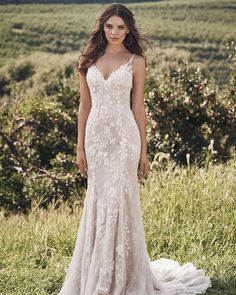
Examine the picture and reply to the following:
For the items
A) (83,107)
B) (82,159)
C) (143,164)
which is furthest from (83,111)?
(143,164)

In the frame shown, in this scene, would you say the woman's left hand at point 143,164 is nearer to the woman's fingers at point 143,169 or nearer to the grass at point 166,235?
the woman's fingers at point 143,169

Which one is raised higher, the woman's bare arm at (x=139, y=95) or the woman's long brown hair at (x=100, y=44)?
the woman's long brown hair at (x=100, y=44)

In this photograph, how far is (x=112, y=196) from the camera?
450 centimetres

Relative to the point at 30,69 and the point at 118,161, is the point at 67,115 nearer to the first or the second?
the point at 118,161

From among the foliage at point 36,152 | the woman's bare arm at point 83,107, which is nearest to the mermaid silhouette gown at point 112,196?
the woman's bare arm at point 83,107

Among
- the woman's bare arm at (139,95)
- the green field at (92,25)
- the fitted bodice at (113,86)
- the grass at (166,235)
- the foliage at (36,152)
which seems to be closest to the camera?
the fitted bodice at (113,86)

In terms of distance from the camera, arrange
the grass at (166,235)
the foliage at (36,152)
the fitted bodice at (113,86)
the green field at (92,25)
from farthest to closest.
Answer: the green field at (92,25) → the foliage at (36,152) → the grass at (166,235) → the fitted bodice at (113,86)

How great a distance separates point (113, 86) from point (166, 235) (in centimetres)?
190

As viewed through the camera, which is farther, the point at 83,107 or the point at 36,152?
the point at 36,152

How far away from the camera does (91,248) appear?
4.59 meters

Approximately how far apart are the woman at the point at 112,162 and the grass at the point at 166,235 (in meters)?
0.57

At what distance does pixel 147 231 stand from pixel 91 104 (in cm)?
166

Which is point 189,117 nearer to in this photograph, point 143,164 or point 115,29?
point 143,164

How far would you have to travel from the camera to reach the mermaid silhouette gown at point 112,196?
4.51m
